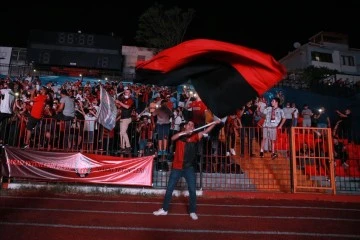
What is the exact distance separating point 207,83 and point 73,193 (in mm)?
6372

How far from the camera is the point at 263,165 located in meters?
11.3

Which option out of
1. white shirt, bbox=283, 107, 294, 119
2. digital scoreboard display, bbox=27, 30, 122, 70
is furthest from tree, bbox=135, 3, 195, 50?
white shirt, bbox=283, 107, 294, 119

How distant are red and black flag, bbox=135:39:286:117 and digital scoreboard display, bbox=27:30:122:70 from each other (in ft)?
81.3

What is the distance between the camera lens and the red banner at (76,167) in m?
9.74

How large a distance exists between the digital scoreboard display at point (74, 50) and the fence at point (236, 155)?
18975mm

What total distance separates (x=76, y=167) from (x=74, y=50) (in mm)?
21295

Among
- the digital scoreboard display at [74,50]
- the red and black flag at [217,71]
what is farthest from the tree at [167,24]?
the red and black flag at [217,71]

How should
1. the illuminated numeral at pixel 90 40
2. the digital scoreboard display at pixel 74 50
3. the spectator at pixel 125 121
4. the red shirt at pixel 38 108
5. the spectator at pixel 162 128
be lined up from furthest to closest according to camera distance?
the illuminated numeral at pixel 90 40, the digital scoreboard display at pixel 74 50, the spectator at pixel 125 121, the spectator at pixel 162 128, the red shirt at pixel 38 108

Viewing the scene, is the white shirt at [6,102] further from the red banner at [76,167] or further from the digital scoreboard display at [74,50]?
the digital scoreboard display at [74,50]

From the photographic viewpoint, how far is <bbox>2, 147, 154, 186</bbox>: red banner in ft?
32.0

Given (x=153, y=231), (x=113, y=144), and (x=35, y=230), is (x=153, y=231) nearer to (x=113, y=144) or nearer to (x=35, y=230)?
(x=35, y=230)

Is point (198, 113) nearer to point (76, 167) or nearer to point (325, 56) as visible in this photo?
point (76, 167)

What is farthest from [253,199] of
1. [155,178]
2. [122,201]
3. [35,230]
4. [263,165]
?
[35,230]

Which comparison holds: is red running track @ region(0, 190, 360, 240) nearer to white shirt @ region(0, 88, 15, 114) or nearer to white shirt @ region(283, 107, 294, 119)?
white shirt @ region(0, 88, 15, 114)
